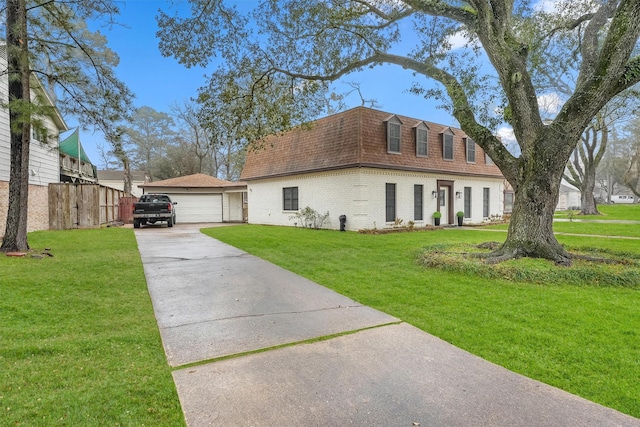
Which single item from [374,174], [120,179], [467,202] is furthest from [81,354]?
[120,179]

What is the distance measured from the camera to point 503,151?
26.5 feet

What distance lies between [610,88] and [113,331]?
30.0 ft

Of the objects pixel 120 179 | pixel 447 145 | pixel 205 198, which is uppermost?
pixel 120 179

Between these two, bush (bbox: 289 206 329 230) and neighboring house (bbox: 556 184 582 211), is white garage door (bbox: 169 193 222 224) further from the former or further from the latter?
neighboring house (bbox: 556 184 582 211)

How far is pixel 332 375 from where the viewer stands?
281 cm

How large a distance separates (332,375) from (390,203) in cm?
1369

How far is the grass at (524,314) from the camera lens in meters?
2.84

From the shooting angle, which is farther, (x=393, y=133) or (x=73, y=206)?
(x=393, y=133)

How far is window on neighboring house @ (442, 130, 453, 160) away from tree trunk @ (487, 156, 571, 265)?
1129cm

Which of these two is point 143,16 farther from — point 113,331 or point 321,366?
point 321,366

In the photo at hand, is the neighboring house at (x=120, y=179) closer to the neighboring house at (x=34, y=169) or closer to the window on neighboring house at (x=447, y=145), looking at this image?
the neighboring house at (x=34, y=169)

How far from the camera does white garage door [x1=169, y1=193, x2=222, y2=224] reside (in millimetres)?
24078

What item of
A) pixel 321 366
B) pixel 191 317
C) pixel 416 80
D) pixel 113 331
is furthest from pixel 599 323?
pixel 416 80

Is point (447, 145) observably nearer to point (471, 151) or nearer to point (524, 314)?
point (471, 151)
